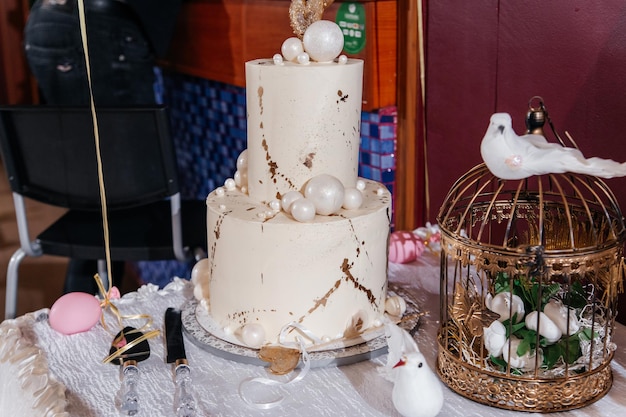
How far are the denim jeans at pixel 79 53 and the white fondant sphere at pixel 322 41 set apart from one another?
1289 millimetres

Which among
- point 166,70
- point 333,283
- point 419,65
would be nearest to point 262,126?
point 333,283

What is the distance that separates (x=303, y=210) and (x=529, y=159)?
300 millimetres

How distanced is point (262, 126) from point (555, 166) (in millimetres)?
410

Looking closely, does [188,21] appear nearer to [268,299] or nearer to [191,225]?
[191,225]

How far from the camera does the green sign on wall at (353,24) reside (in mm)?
1585

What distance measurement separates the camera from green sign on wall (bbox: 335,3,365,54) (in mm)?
1585

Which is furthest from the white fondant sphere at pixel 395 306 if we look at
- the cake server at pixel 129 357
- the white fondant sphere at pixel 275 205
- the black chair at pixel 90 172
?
the black chair at pixel 90 172

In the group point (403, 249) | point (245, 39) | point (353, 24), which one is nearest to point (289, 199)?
point (403, 249)

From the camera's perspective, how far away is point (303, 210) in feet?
3.16

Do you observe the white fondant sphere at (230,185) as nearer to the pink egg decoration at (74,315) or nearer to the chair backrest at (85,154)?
the pink egg decoration at (74,315)

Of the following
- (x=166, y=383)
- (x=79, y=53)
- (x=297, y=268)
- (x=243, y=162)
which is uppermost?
(x=79, y=53)

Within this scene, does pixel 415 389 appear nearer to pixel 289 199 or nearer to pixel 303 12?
pixel 289 199

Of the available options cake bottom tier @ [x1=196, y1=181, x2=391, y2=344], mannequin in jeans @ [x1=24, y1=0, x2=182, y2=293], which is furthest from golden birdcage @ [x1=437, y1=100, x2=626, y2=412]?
mannequin in jeans @ [x1=24, y1=0, x2=182, y2=293]

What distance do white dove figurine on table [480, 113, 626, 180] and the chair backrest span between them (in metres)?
1.04
